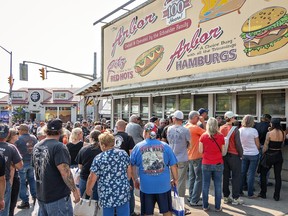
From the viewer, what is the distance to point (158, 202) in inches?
167

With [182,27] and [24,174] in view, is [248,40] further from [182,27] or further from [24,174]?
[24,174]

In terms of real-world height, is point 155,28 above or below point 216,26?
above

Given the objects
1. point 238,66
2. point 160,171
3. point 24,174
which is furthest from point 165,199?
point 238,66

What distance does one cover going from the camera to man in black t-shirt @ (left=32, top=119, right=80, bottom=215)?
3.53m

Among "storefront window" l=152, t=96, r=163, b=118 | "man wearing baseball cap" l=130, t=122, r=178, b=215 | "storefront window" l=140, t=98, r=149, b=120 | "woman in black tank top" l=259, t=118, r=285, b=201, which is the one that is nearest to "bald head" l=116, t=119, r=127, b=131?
"man wearing baseball cap" l=130, t=122, r=178, b=215

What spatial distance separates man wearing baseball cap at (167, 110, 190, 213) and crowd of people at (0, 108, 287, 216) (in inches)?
0.7

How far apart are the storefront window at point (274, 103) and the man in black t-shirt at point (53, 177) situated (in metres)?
6.16

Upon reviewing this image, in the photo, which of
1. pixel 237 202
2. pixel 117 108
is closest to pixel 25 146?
pixel 237 202

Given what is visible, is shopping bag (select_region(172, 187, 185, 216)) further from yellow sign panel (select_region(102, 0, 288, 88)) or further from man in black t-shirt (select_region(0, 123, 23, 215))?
yellow sign panel (select_region(102, 0, 288, 88))

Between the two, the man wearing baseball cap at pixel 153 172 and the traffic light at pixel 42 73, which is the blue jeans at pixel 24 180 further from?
the traffic light at pixel 42 73

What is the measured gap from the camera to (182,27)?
1031 cm

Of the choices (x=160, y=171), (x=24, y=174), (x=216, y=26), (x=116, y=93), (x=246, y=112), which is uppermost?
(x=216, y=26)

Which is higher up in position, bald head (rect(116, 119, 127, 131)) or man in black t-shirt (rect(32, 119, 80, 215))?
bald head (rect(116, 119, 127, 131))

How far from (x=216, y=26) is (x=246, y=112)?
2654 mm
